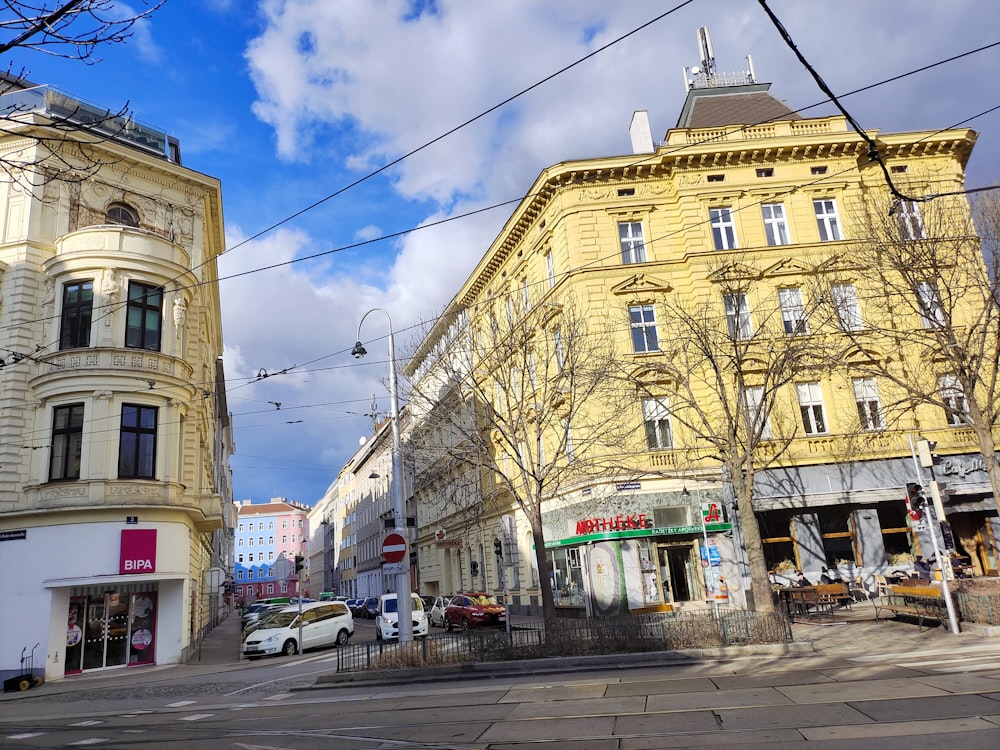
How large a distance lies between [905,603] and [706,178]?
18.0 meters

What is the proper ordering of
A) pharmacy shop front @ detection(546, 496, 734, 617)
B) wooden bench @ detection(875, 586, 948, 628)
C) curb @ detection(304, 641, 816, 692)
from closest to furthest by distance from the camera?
1. curb @ detection(304, 641, 816, 692)
2. wooden bench @ detection(875, 586, 948, 628)
3. pharmacy shop front @ detection(546, 496, 734, 617)

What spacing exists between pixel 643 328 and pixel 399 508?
549 inches

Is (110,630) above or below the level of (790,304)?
below

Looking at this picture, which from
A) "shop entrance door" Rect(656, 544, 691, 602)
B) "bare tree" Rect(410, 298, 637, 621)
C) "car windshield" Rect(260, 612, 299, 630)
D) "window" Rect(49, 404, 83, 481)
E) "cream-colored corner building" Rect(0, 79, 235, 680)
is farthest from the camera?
"shop entrance door" Rect(656, 544, 691, 602)

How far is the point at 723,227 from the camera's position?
97.5ft

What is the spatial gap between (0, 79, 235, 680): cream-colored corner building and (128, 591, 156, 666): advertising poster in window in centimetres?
4

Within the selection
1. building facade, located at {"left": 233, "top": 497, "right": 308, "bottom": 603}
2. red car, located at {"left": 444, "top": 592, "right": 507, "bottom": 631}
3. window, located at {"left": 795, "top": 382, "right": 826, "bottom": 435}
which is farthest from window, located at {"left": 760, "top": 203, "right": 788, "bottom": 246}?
building facade, located at {"left": 233, "top": 497, "right": 308, "bottom": 603}

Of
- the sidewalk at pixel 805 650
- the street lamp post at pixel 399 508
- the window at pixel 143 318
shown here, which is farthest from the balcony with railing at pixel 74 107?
the sidewalk at pixel 805 650

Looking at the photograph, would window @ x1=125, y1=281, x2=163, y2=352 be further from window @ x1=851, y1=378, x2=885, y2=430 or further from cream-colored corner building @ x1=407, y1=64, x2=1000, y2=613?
window @ x1=851, y1=378, x2=885, y2=430

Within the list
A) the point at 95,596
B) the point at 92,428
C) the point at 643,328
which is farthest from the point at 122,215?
the point at 643,328

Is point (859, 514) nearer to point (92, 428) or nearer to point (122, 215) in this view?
point (92, 428)

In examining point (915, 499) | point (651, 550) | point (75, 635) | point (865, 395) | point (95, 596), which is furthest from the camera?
point (865, 395)

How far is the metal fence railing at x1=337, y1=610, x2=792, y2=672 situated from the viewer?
1502 centimetres

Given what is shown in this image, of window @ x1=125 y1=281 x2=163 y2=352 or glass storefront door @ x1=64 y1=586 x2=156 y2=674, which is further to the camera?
window @ x1=125 y1=281 x2=163 y2=352
